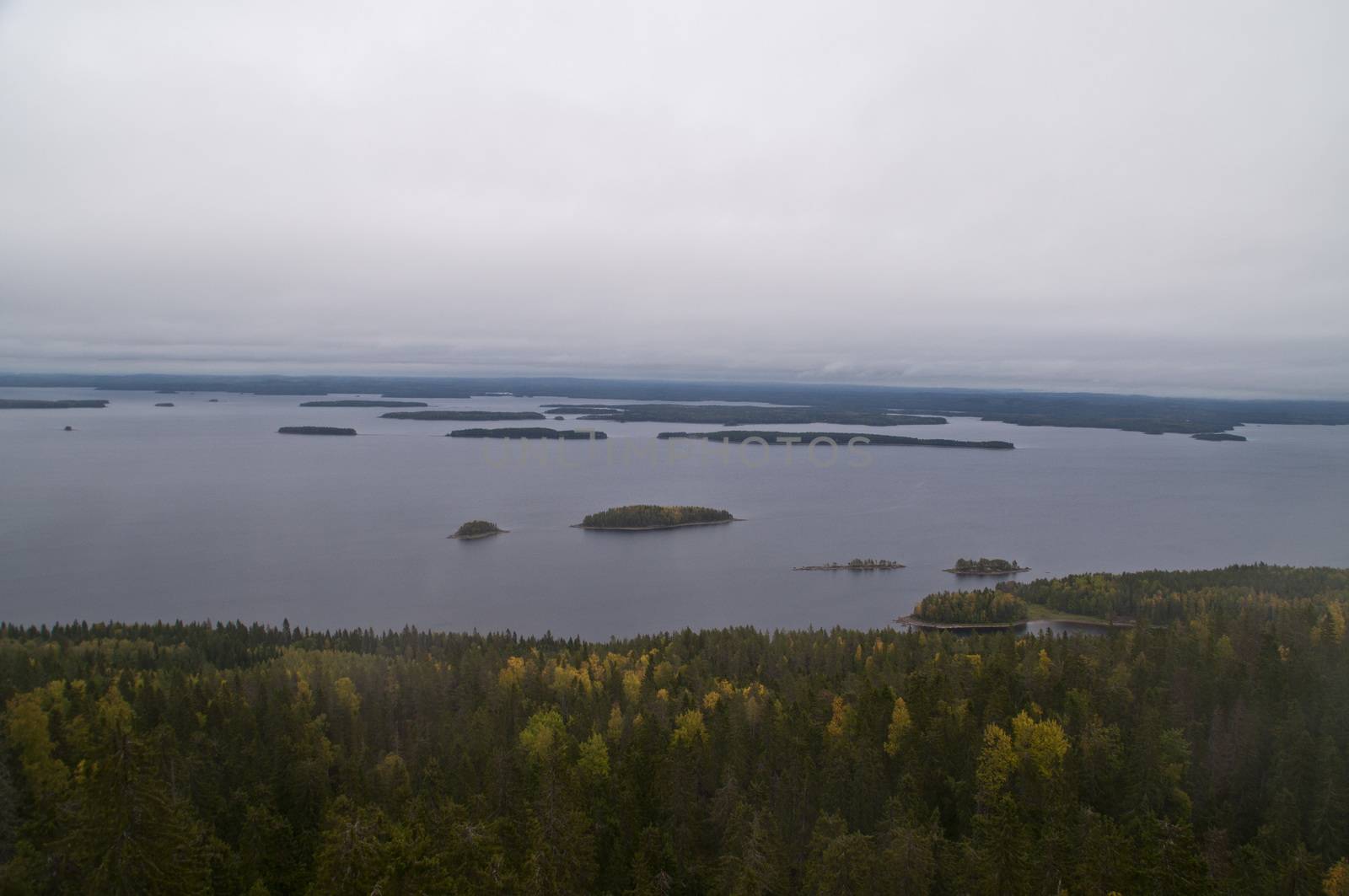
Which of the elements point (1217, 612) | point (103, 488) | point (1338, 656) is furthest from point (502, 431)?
point (1338, 656)

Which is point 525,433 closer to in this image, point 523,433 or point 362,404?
point 523,433

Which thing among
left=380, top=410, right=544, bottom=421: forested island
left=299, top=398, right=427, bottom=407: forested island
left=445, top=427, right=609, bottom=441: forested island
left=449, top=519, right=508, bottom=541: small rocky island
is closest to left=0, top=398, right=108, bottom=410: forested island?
left=299, top=398, right=427, bottom=407: forested island

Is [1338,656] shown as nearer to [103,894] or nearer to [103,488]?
[103,894]

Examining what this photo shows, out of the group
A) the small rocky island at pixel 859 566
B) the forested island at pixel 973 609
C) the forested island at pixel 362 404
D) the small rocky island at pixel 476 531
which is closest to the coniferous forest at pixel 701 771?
the forested island at pixel 973 609

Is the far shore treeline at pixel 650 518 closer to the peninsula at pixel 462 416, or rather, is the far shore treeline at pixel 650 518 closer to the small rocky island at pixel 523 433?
the small rocky island at pixel 523 433

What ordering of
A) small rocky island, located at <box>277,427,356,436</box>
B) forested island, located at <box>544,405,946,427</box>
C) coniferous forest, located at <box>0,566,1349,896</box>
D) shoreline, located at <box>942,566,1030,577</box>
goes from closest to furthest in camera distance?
coniferous forest, located at <box>0,566,1349,896</box>, shoreline, located at <box>942,566,1030,577</box>, small rocky island, located at <box>277,427,356,436</box>, forested island, located at <box>544,405,946,427</box>

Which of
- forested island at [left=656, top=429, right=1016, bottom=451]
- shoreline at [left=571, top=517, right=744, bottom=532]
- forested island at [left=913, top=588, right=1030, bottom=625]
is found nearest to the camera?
forested island at [left=913, top=588, right=1030, bottom=625]

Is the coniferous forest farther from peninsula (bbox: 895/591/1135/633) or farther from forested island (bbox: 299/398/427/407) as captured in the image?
forested island (bbox: 299/398/427/407)
